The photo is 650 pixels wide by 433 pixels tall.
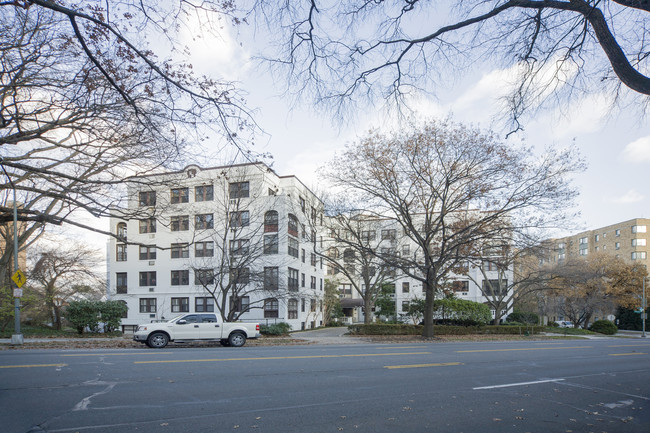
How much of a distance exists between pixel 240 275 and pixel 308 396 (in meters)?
19.8

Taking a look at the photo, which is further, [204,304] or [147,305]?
[147,305]

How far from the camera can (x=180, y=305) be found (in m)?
42.8

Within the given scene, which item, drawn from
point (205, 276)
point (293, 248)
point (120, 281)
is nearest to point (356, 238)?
point (205, 276)

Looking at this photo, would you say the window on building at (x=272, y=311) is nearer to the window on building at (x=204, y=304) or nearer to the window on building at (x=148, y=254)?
the window on building at (x=204, y=304)

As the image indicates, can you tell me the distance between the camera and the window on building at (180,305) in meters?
42.5

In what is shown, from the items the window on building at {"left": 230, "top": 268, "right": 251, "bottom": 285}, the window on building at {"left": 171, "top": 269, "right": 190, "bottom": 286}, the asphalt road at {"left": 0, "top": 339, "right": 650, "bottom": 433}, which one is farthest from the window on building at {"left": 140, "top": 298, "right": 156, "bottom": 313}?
the asphalt road at {"left": 0, "top": 339, "right": 650, "bottom": 433}

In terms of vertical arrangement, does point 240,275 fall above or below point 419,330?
above

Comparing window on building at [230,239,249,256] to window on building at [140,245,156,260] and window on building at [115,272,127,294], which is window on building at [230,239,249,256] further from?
window on building at [115,272,127,294]

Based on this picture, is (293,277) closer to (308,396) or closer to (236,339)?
(236,339)

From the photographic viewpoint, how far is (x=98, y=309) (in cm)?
2622

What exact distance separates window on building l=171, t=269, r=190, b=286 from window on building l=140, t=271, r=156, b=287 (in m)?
2.18

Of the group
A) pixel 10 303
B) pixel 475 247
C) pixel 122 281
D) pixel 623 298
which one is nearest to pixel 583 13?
pixel 475 247

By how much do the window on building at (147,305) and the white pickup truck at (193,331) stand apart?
26530 mm

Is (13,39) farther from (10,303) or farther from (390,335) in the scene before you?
(390,335)
